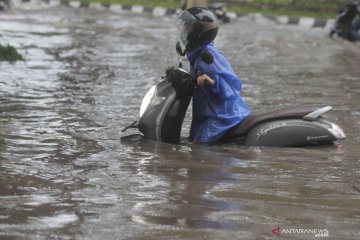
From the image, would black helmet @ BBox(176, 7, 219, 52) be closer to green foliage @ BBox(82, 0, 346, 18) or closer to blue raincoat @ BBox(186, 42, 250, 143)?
blue raincoat @ BBox(186, 42, 250, 143)

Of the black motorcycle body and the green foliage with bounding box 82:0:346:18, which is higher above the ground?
the black motorcycle body

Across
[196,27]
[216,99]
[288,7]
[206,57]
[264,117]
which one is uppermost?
[196,27]

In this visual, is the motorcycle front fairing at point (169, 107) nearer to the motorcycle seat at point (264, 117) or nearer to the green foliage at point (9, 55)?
the motorcycle seat at point (264, 117)

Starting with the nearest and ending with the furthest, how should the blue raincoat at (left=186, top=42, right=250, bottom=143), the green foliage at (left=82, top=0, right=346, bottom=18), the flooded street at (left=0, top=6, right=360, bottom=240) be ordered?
the flooded street at (left=0, top=6, right=360, bottom=240)
the blue raincoat at (left=186, top=42, right=250, bottom=143)
the green foliage at (left=82, top=0, right=346, bottom=18)

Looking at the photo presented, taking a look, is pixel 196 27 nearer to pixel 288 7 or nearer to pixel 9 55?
pixel 9 55

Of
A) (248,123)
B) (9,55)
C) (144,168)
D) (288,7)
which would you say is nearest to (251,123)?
(248,123)

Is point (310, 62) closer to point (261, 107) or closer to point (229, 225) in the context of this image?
point (261, 107)

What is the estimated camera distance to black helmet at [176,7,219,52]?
5.20m

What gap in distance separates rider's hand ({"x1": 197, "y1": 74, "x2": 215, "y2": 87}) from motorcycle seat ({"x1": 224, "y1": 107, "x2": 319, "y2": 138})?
1.44 feet

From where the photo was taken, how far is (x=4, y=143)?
17.1ft

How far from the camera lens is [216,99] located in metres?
5.32

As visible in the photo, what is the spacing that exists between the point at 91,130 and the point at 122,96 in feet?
6.36

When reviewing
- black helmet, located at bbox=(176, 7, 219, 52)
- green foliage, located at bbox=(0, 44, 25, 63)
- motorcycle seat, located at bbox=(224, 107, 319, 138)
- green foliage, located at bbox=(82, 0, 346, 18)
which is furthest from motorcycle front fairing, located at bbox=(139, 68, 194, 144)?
green foliage, located at bbox=(82, 0, 346, 18)

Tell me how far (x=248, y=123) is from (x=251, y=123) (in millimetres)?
24
